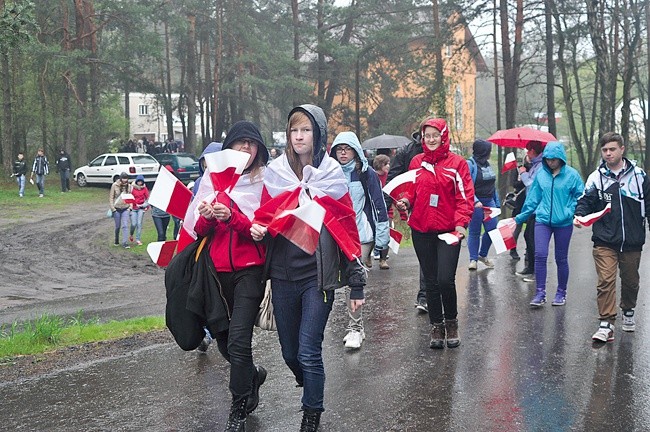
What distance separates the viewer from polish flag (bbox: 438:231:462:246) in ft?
22.4

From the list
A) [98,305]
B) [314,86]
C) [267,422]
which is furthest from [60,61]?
[267,422]

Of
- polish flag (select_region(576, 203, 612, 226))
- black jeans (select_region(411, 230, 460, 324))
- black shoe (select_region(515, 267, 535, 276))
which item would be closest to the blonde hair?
black jeans (select_region(411, 230, 460, 324))

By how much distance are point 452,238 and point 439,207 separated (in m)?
0.32

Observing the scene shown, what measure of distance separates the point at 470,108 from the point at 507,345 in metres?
30.0

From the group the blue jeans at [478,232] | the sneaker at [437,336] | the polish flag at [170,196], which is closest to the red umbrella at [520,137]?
the blue jeans at [478,232]

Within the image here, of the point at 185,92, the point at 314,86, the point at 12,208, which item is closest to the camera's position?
the point at 12,208

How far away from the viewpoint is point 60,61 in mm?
34875

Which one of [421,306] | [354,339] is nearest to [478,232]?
[421,306]

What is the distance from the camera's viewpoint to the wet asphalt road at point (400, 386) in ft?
17.6

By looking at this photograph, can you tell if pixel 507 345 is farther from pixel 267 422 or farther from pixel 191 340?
pixel 191 340

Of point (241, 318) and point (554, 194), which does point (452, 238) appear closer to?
point (241, 318)

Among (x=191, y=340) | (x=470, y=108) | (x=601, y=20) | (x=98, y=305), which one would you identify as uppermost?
(x=601, y=20)

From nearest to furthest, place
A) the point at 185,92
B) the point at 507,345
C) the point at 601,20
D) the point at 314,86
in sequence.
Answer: the point at 507,345 → the point at 601,20 → the point at 314,86 → the point at 185,92

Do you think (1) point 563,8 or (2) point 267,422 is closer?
(2) point 267,422
